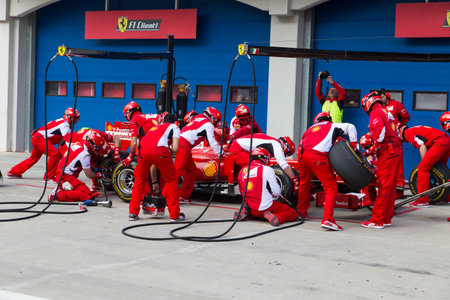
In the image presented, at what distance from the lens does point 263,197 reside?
29.4 feet

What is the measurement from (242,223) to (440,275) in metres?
3.28

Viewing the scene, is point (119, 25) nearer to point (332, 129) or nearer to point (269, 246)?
point (332, 129)

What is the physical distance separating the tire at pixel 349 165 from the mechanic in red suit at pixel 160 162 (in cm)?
219

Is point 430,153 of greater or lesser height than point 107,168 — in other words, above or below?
above

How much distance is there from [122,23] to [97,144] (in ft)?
28.8

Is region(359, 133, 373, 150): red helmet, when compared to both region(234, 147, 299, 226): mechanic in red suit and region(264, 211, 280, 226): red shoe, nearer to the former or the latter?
region(234, 147, 299, 226): mechanic in red suit

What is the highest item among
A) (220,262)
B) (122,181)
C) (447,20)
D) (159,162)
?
(447,20)

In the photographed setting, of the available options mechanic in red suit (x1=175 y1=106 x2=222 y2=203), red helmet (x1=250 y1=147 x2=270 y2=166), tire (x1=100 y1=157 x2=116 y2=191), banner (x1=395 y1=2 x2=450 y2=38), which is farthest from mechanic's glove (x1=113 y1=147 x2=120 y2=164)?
banner (x1=395 y1=2 x2=450 y2=38)

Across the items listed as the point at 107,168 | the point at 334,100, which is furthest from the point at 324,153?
the point at 334,100

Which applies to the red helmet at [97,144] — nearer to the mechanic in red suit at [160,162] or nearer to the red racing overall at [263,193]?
the mechanic in red suit at [160,162]

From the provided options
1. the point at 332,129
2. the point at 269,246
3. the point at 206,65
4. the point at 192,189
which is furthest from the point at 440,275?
the point at 206,65

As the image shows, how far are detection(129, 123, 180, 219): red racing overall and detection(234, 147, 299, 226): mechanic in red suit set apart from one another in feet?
3.14

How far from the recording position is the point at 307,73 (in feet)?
53.5

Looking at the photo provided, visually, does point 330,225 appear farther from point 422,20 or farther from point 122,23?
point 122,23
